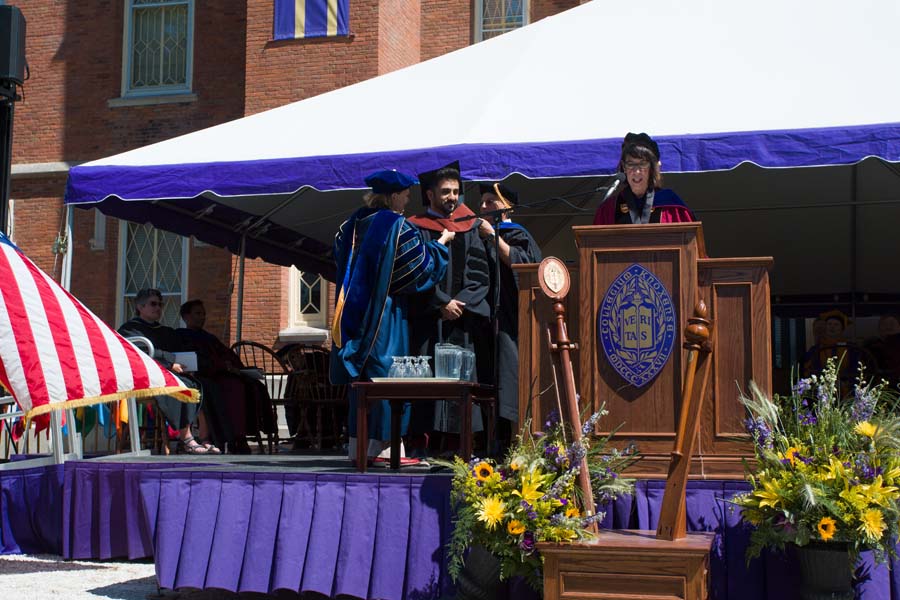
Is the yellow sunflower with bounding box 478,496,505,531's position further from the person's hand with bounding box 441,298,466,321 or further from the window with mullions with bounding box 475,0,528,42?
the window with mullions with bounding box 475,0,528,42

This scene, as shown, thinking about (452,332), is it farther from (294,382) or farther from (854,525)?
(294,382)

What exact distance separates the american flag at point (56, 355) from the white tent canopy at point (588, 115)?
48.6 inches

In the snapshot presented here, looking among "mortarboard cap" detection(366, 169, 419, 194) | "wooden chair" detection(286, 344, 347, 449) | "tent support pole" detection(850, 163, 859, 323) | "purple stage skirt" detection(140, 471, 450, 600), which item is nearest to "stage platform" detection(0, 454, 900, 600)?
"purple stage skirt" detection(140, 471, 450, 600)

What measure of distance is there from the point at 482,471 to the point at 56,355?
309 cm

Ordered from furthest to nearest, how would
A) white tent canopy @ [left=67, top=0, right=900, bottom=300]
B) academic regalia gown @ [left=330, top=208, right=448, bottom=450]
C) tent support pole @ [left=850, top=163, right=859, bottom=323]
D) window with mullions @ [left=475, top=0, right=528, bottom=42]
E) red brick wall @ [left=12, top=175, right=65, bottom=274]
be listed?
red brick wall @ [left=12, top=175, right=65, bottom=274] < window with mullions @ [left=475, top=0, right=528, bottom=42] < tent support pole @ [left=850, top=163, right=859, bottom=323] < white tent canopy @ [left=67, top=0, right=900, bottom=300] < academic regalia gown @ [left=330, top=208, right=448, bottom=450]

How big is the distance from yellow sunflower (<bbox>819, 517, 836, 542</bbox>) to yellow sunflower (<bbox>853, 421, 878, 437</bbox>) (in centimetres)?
38

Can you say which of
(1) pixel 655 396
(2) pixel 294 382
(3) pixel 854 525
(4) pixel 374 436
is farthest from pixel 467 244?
(2) pixel 294 382

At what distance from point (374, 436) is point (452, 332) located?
858mm

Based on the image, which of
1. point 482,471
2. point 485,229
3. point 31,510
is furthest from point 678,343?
point 31,510

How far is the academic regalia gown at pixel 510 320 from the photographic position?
22.8ft

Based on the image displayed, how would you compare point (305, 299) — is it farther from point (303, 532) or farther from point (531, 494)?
point (531, 494)

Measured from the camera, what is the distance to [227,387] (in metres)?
10.4

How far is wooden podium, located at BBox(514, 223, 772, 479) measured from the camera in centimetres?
529

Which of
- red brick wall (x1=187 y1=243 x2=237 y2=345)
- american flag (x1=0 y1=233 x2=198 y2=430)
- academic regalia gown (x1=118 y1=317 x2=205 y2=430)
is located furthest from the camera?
red brick wall (x1=187 y1=243 x2=237 y2=345)
